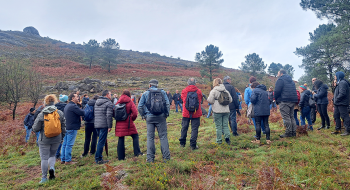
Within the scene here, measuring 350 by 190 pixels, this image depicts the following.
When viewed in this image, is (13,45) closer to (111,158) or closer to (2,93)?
(2,93)

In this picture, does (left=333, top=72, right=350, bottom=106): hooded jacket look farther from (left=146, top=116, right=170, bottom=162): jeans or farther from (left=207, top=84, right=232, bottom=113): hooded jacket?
(left=146, top=116, right=170, bottom=162): jeans

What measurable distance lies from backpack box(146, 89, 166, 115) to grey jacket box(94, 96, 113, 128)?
124 cm

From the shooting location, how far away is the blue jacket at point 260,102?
514 centimetres

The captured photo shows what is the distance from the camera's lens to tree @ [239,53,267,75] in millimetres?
34406

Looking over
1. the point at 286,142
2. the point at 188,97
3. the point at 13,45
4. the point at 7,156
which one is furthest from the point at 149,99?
the point at 13,45

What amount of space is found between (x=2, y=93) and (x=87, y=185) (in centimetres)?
1594

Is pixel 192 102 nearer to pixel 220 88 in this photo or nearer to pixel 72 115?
pixel 220 88

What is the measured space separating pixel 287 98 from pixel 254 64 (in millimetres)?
32630

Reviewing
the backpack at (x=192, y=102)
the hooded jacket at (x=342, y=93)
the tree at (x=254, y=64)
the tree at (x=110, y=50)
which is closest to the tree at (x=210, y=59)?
the tree at (x=254, y=64)

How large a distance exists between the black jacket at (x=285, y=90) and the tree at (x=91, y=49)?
132ft

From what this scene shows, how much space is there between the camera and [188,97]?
514cm

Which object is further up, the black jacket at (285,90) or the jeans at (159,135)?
the black jacket at (285,90)

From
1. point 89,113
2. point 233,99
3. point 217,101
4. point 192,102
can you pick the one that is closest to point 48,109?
point 89,113

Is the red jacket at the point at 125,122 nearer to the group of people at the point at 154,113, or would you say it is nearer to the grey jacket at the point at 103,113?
the group of people at the point at 154,113
